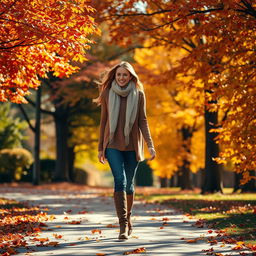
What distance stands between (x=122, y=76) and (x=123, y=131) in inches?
28.3

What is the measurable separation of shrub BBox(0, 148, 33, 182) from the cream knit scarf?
2089cm

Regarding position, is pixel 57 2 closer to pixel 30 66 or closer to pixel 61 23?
pixel 61 23

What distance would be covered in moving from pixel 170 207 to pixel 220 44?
459cm

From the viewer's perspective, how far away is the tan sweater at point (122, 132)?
711 cm

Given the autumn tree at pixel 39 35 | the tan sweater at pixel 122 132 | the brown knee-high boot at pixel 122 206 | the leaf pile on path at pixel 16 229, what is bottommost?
the leaf pile on path at pixel 16 229

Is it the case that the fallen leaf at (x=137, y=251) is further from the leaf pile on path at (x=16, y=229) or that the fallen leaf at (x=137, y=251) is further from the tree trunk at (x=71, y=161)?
the tree trunk at (x=71, y=161)

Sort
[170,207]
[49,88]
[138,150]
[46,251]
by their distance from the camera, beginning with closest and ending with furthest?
[46,251], [138,150], [170,207], [49,88]

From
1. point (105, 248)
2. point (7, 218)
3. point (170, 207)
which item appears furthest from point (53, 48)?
point (170, 207)

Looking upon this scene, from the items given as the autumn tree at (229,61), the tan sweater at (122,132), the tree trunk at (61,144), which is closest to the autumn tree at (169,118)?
the tree trunk at (61,144)

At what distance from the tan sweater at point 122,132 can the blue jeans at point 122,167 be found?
0.25 feet

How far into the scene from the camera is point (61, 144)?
29531 mm

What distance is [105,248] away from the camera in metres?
6.39

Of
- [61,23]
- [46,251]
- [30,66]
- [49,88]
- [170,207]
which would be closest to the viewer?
[46,251]

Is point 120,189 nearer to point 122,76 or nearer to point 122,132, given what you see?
point 122,132
